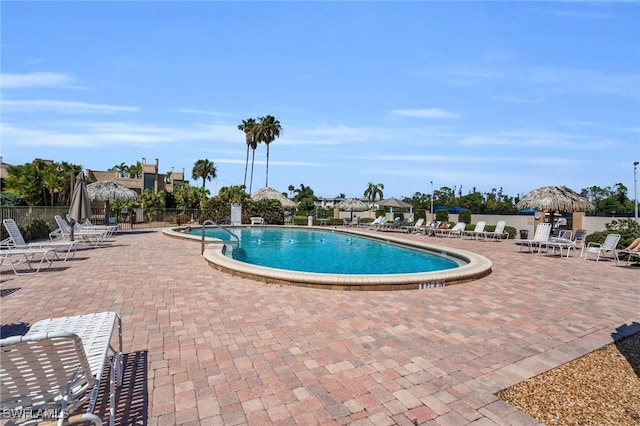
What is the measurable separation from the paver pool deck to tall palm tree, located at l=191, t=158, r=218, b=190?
1893 inches

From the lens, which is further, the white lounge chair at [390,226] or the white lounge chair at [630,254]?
the white lounge chair at [390,226]

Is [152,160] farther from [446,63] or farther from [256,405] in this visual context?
[256,405]

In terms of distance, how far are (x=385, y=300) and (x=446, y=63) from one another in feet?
31.1

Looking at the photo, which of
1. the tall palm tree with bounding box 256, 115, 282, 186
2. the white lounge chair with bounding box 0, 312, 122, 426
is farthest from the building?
the white lounge chair with bounding box 0, 312, 122, 426

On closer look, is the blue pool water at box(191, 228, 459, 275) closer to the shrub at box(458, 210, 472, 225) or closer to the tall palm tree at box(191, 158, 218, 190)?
the shrub at box(458, 210, 472, 225)

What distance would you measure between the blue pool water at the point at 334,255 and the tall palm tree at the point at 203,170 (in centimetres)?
3797

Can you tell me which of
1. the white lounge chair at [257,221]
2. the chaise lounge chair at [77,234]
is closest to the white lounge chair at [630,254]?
the chaise lounge chair at [77,234]

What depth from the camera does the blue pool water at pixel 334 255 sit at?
33.5 ft

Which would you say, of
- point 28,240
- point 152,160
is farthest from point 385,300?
point 152,160

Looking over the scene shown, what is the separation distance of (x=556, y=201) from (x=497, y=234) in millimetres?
2995

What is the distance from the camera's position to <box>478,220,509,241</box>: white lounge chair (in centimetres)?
1684

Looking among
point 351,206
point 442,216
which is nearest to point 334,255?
point 351,206

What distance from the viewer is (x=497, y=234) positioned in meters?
17.1

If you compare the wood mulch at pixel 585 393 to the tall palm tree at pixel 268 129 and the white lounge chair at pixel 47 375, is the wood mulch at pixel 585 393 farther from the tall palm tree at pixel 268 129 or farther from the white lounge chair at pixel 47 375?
the tall palm tree at pixel 268 129
